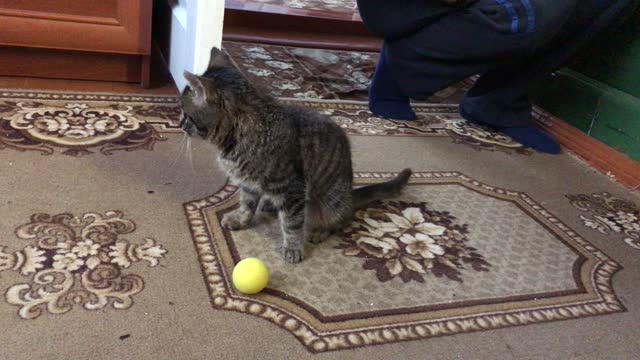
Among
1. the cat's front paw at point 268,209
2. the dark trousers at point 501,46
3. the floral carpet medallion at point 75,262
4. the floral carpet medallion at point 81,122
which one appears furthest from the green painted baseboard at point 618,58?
the floral carpet medallion at point 75,262

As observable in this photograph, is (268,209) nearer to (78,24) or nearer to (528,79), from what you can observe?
(78,24)

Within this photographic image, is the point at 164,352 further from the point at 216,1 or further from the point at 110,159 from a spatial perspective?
the point at 216,1

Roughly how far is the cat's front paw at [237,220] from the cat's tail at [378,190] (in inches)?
10.2

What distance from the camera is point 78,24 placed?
1766mm

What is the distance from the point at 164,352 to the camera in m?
0.88

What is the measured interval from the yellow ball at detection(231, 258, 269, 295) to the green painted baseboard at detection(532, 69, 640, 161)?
1392 millimetres

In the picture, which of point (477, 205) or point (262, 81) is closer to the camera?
point (477, 205)

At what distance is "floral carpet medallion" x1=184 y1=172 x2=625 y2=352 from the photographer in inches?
40.2

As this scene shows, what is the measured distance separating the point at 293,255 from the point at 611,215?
983 mm

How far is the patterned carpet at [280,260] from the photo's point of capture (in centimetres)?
95

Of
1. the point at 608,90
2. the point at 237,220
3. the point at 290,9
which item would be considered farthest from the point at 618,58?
the point at 290,9

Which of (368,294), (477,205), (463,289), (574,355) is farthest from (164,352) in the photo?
(477,205)

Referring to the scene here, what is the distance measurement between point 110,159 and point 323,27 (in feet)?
6.30

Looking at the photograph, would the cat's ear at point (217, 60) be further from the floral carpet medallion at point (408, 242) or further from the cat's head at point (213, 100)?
the floral carpet medallion at point (408, 242)
